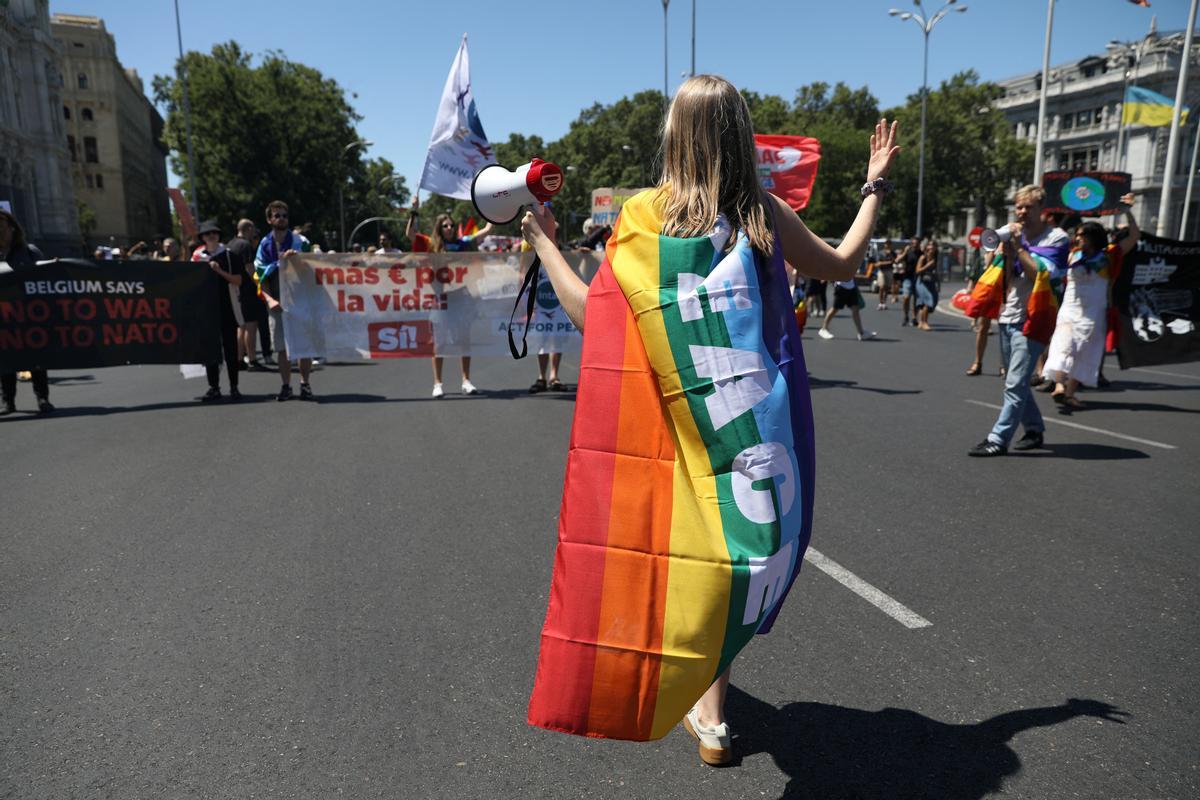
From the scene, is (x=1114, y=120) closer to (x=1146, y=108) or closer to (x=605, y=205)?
(x=1146, y=108)

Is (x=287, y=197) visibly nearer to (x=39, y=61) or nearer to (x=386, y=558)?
(x=39, y=61)

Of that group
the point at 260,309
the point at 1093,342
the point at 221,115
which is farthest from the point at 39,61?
the point at 1093,342

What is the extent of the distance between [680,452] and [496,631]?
1679mm

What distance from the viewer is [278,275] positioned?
398 inches

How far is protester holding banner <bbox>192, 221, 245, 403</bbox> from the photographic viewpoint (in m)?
9.99

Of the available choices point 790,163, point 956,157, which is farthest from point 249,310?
point 956,157

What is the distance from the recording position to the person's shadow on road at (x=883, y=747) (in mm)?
2506

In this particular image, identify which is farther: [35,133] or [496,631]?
[35,133]

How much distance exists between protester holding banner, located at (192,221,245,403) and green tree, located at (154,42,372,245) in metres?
Answer: 42.2

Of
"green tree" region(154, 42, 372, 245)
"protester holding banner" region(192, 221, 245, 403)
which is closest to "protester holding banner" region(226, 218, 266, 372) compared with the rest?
"protester holding banner" region(192, 221, 245, 403)

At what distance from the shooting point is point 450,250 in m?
10.8

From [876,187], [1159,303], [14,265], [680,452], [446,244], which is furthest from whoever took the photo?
[446,244]

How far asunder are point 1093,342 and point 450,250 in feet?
24.0

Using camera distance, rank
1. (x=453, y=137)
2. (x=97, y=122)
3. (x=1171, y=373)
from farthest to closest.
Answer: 1. (x=97, y=122)
2. (x=1171, y=373)
3. (x=453, y=137)
